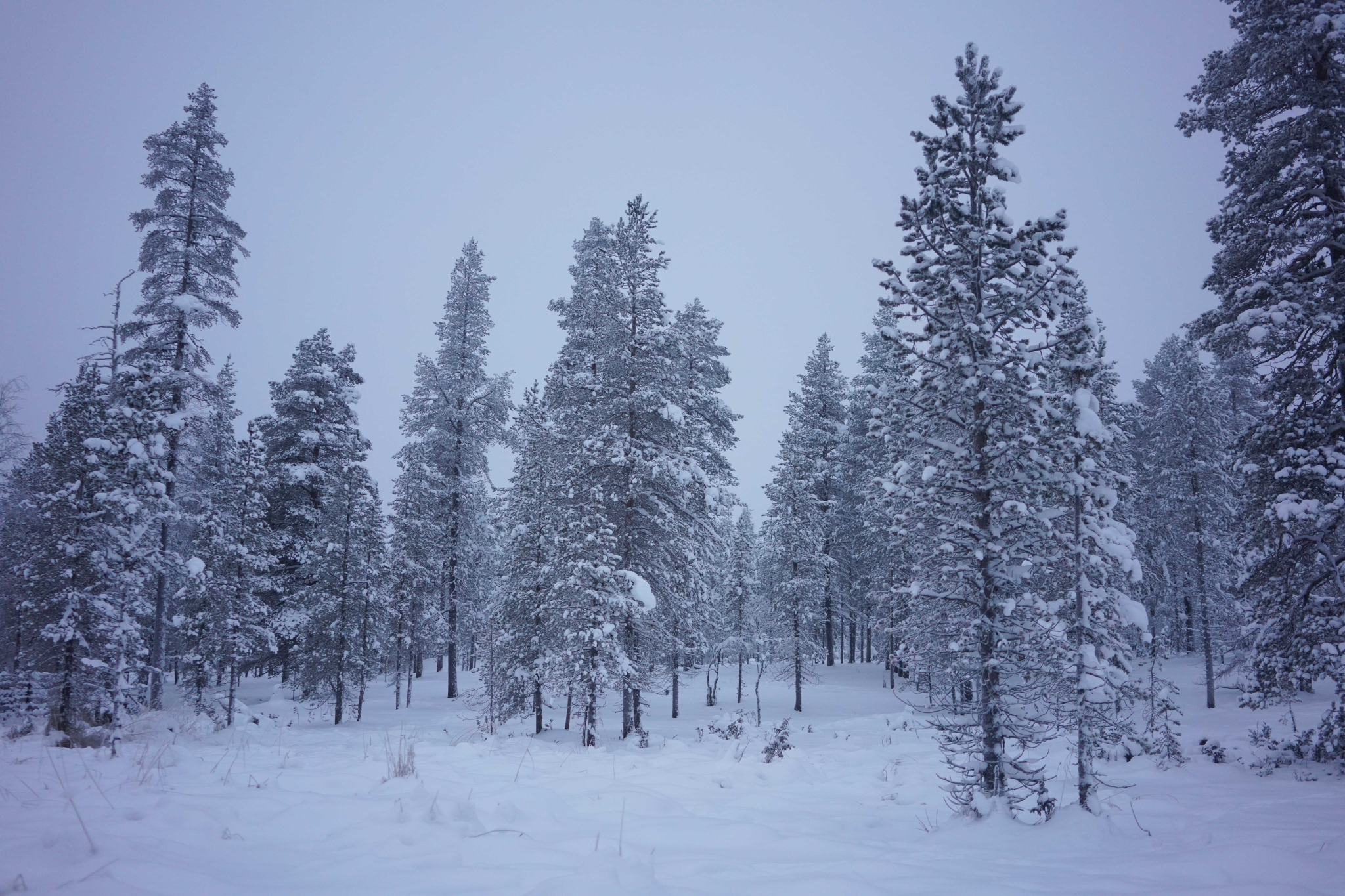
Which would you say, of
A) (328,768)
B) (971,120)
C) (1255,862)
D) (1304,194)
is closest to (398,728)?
(328,768)

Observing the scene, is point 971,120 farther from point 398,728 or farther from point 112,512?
point 398,728

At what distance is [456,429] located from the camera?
2717cm

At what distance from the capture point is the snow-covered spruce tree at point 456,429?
26.3 m

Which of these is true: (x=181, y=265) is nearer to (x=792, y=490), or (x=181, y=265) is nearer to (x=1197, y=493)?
(x=792, y=490)

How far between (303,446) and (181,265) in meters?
9.97

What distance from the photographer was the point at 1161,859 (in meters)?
5.02

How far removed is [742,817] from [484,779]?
2955 millimetres

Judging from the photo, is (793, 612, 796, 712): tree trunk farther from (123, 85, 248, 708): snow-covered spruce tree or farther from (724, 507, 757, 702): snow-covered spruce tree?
(123, 85, 248, 708): snow-covered spruce tree

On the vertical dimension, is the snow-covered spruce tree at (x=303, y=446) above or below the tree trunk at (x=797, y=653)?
above

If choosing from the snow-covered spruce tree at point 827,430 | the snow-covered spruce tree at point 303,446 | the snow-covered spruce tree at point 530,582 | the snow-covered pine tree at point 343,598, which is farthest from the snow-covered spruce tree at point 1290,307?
the snow-covered spruce tree at point 303,446

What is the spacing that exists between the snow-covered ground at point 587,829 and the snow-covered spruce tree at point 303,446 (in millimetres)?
16899

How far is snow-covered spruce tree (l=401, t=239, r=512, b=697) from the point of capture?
26344 mm

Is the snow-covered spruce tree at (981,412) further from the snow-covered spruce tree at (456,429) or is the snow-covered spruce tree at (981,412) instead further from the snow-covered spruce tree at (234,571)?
the snow-covered spruce tree at (456,429)

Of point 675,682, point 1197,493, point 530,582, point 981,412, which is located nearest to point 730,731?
point 530,582
